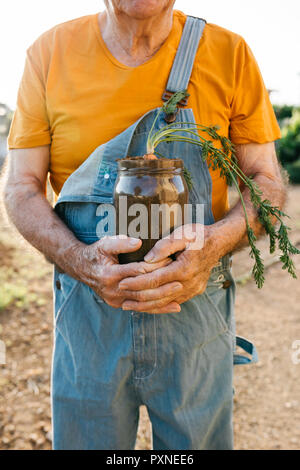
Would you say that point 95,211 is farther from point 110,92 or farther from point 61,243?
point 110,92

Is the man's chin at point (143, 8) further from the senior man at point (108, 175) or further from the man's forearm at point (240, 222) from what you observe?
A: the man's forearm at point (240, 222)

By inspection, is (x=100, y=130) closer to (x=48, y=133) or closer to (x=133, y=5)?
(x=48, y=133)

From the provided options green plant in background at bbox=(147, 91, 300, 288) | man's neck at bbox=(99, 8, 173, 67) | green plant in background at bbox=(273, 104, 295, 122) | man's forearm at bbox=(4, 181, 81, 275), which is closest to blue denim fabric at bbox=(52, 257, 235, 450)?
man's forearm at bbox=(4, 181, 81, 275)

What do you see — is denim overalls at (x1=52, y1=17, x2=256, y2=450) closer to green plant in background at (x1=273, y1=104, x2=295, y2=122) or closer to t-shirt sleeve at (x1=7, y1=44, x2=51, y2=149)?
t-shirt sleeve at (x1=7, y1=44, x2=51, y2=149)

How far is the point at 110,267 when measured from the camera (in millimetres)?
1400

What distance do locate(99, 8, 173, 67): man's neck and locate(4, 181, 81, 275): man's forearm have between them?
62cm

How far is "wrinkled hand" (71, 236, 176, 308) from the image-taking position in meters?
1.35

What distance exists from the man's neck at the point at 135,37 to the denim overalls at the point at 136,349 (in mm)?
90

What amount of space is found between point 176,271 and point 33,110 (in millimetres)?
874

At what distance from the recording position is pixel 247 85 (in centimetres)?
164

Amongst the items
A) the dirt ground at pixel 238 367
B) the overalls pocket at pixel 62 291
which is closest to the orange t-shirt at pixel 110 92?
the overalls pocket at pixel 62 291

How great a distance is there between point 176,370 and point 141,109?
1024 millimetres

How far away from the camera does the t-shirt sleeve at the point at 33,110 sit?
5.49ft

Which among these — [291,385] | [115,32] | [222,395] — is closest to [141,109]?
[115,32]
